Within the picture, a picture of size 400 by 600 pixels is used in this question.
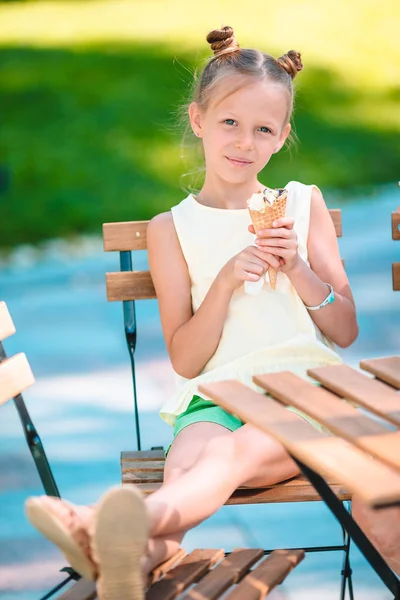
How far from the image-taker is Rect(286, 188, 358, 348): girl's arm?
248cm

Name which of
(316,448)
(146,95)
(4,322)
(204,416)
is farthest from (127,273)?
(146,95)

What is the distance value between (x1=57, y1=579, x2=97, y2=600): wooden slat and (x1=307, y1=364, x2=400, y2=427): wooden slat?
557mm

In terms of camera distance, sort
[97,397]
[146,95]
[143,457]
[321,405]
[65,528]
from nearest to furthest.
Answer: [65,528], [321,405], [143,457], [97,397], [146,95]

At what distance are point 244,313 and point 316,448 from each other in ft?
3.32

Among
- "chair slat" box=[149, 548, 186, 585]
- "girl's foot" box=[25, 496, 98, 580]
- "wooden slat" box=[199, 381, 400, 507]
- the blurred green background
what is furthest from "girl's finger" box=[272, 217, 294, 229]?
the blurred green background

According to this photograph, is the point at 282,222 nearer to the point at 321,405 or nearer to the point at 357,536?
the point at 321,405

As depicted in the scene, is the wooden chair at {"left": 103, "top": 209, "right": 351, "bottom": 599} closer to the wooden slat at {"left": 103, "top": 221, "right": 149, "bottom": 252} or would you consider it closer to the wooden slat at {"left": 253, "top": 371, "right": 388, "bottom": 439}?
the wooden slat at {"left": 103, "top": 221, "right": 149, "bottom": 252}

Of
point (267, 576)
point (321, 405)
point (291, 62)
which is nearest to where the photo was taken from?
point (321, 405)

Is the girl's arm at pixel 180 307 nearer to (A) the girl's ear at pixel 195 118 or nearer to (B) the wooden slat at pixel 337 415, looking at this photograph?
(A) the girl's ear at pixel 195 118

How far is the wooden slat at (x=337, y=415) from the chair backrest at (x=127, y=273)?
0.82m

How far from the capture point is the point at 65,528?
1.67m

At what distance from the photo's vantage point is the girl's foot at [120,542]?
→ 1.60 metres

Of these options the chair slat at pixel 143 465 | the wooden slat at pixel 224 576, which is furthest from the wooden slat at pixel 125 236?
the wooden slat at pixel 224 576

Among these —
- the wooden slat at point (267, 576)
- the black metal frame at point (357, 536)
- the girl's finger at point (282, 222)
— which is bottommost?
the wooden slat at point (267, 576)
